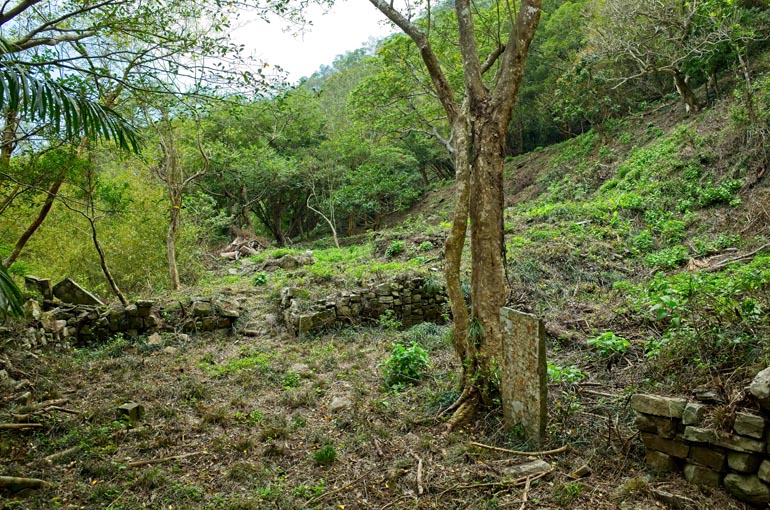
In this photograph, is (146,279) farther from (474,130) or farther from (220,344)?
(474,130)

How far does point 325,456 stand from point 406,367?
1838 millimetres

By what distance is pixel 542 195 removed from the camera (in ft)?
52.9

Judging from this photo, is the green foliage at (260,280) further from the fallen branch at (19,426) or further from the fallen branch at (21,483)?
the fallen branch at (21,483)

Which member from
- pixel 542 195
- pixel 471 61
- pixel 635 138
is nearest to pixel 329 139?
pixel 542 195

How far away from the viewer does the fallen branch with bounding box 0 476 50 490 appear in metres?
3.14

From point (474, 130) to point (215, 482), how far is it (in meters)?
3.95

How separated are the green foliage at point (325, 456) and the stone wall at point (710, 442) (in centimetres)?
250

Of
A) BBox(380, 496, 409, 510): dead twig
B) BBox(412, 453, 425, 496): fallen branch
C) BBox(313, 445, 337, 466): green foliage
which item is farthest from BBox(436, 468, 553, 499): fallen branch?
BBox(313, 445, 337, 466): green foliage

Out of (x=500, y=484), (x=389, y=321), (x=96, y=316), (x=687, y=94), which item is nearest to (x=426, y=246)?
(x=389, y=321)

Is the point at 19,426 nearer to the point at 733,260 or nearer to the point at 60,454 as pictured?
the point at 60,454

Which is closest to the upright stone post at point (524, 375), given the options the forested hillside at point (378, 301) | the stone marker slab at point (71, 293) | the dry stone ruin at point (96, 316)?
the forested hillside at point (378, 301)

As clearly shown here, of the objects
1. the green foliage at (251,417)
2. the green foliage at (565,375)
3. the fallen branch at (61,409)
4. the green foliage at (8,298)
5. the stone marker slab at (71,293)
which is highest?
the green foliage at (8,298)

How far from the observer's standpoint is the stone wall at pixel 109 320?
6.53 metres

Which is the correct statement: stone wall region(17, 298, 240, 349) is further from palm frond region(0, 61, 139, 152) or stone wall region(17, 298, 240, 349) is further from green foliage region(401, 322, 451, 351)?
palm frond region(0, 61, 139, 152)
